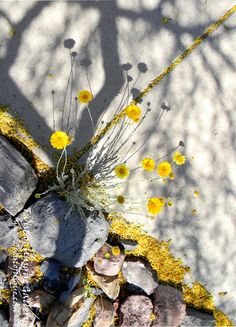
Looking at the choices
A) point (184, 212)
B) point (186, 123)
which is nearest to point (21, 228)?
point (184, 212)

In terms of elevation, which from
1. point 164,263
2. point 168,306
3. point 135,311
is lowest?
point 168,306

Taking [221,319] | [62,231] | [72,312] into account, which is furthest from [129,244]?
[221,319]

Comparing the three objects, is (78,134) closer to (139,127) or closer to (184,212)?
(139,127)

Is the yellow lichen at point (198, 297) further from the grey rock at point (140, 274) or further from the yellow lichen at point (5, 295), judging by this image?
the yellow lichen at point (5, 295)

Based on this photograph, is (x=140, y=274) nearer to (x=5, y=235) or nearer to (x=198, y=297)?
(x=198, y=297)

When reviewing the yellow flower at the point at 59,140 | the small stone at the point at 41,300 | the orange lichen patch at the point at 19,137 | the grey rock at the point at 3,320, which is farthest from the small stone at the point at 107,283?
the yellow flower at the point at 59,140

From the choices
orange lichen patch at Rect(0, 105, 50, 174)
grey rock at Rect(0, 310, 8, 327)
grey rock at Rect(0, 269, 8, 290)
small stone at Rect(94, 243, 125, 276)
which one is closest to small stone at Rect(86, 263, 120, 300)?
small stone at Rect(94, 243, 125, 276)

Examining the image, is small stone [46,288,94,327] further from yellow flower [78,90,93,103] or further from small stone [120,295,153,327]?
yellow flower [78,90,93,103]
